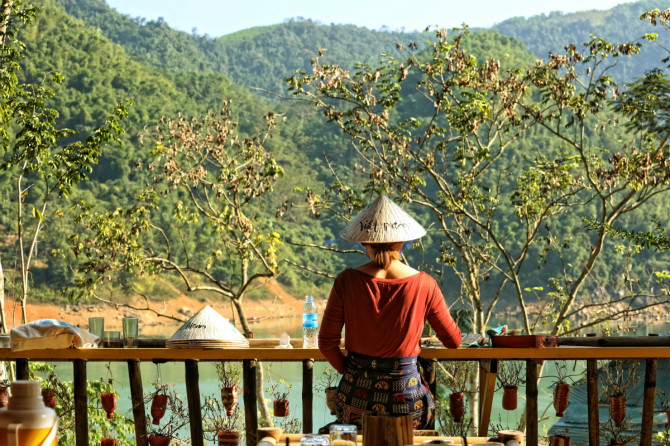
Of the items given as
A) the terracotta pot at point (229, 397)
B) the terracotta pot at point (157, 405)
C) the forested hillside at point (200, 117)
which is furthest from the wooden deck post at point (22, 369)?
the forested hillside at point (200, 117)

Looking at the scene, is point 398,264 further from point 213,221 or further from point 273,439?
point 213,221

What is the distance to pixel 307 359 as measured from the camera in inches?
151

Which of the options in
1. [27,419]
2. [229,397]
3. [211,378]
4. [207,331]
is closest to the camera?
[27,419]

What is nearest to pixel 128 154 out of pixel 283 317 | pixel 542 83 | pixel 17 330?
pixel 283 317

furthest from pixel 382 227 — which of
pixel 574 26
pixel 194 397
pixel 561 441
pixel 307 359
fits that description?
pixel 574 26

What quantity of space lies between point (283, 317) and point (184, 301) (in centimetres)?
538

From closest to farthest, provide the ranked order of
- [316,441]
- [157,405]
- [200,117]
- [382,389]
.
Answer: [316,441] < [382,389] < [157,405] < [200,117]

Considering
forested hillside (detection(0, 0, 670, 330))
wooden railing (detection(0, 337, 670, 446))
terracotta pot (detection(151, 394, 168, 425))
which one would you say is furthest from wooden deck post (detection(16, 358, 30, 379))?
forested hillside (detection(0, 0, 670, 330))

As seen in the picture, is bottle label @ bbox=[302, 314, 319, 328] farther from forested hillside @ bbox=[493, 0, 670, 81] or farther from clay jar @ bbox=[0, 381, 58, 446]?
forested hillside @ bbox=[493, 0, 670, 81]

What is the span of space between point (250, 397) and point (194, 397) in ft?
0.81

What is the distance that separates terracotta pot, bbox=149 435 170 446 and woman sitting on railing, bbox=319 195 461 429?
1343 millimetres

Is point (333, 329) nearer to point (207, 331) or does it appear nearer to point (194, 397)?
point (207, 331)

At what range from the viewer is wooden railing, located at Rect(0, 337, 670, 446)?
12.0ft

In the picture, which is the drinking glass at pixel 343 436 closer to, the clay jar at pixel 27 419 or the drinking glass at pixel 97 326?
the clay jar at pixel 27 419
